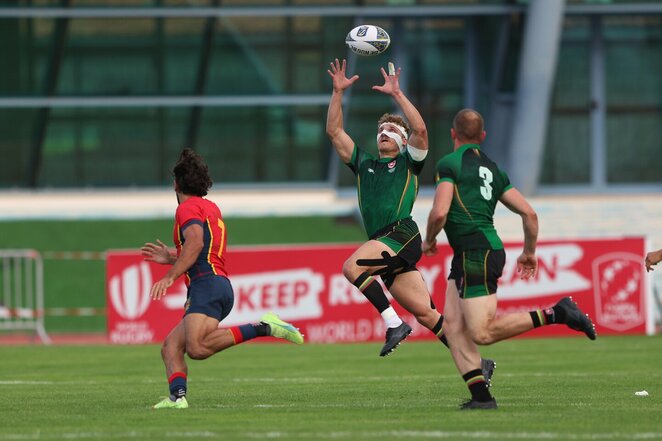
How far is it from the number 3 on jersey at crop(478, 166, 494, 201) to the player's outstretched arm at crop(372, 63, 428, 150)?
1.21 m

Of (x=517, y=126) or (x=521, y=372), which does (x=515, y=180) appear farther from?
(x=521, y=372)

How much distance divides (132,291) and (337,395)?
11.3 m

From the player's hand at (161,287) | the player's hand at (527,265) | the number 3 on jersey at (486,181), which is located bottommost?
the player's hand at (161,287)

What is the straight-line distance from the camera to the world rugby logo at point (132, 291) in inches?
926

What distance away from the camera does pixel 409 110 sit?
1191cm

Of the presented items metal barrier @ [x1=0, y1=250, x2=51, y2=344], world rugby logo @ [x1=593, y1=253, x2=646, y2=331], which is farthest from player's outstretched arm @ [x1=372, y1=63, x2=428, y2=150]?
metal barrier @ [x1=0, y1=250, x2=51, y2=344]

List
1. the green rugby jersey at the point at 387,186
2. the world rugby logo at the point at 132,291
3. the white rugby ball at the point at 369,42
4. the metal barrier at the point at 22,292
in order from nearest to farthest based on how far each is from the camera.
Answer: the green rugby jersey at the point at 387,186, the white rugby ball at the point at 369,42, the world rugby logo at the point at 132,291, the metal barrier at the point at 22,292

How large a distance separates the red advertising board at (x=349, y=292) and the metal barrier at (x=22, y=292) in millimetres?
2636

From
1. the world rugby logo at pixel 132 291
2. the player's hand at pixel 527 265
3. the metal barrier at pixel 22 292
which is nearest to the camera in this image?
the player's hand at pixel 527 265

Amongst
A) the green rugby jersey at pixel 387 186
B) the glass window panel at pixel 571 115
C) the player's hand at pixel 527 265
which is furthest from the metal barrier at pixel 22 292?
the player's hand at pixel 527 265

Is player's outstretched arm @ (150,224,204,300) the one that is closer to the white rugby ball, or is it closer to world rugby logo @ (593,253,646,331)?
the white rugby ball

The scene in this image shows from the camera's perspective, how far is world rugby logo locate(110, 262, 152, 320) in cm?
2353

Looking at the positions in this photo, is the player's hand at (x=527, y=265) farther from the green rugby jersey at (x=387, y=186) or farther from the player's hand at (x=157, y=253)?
the player's hand at (x=157, y=253)

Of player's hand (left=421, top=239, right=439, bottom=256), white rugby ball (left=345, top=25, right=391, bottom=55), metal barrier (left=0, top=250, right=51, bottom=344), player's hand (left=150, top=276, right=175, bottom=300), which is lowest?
metal barrier (left=0, top=250, right=51, bottom=344)
